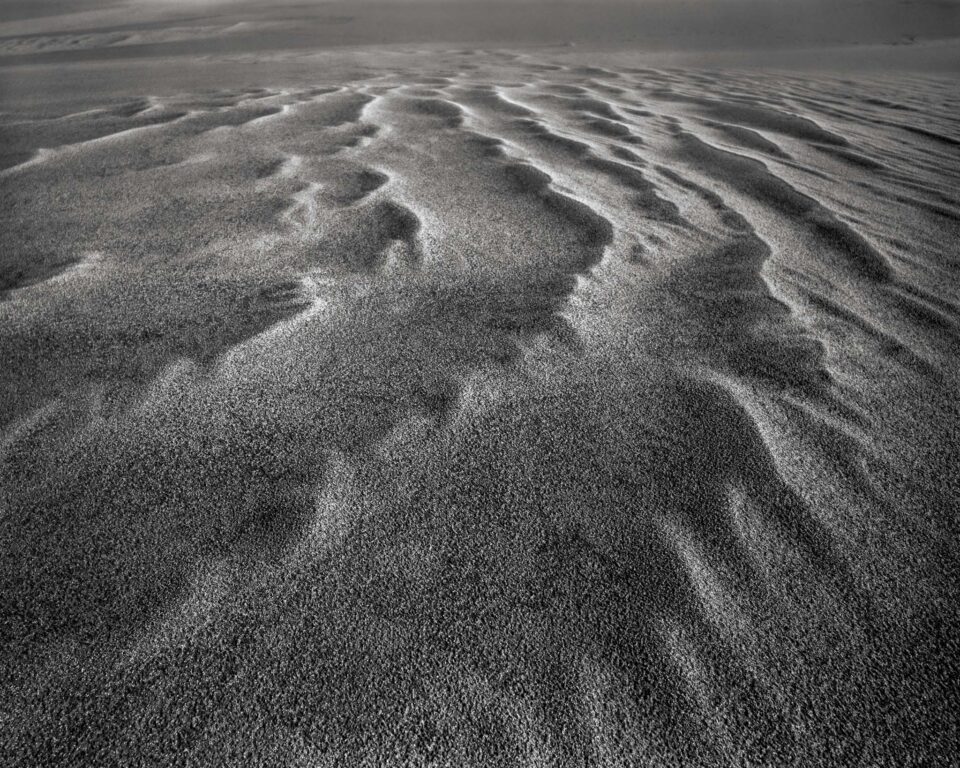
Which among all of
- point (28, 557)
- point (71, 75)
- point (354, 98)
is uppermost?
point (28, 557)

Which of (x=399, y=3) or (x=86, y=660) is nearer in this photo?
(x=86, y=660)

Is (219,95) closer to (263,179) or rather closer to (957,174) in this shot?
(263,179)

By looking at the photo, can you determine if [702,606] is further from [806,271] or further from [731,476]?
[806,271]

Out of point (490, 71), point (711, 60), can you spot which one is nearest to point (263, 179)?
point (490, 71)

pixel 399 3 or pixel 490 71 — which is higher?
pixel 490 71

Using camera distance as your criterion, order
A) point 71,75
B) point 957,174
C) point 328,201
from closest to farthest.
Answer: point 328,201, point 957,174, point 71,75

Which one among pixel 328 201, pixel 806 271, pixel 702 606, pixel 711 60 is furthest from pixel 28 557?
pixel 711 60

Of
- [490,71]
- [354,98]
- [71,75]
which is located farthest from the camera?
[490,71]
